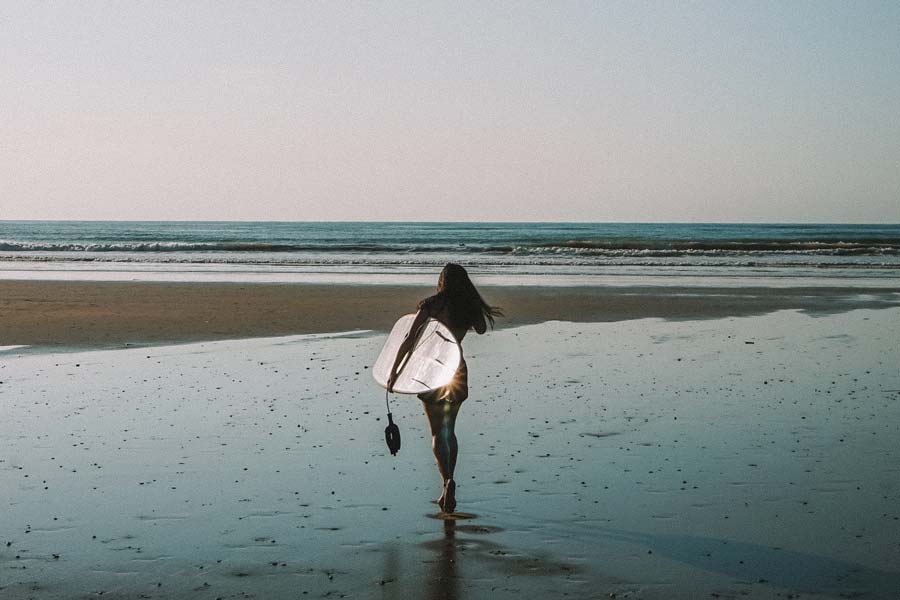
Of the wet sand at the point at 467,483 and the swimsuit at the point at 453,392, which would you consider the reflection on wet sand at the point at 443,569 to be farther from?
the swimsuit at the point at 453,392

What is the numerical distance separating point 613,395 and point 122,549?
19.5ft

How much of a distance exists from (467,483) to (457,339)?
1062mm

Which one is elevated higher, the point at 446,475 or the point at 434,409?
the point at 434,409

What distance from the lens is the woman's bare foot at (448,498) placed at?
20.0ft

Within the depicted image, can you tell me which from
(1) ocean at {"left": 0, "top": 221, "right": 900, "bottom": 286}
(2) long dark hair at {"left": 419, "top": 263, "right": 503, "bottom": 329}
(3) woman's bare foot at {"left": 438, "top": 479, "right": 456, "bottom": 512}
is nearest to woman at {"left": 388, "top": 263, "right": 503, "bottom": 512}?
(2) long dark hair at {"left": 419, "top": 263, "right": 503, "bottom": 329}

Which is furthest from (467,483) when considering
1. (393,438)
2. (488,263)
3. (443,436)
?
(488,263)

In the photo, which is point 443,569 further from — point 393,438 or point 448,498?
point 393,438

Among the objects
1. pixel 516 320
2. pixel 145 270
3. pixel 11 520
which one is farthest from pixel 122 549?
pixel 145 270

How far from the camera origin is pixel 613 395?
33.0ft

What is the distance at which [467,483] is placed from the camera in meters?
6.87

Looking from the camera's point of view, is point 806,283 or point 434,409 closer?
point 434,409

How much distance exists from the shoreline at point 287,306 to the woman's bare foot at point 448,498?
31.5ft

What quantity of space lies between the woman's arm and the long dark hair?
77mm

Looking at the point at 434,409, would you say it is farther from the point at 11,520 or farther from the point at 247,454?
the point at 11,520
